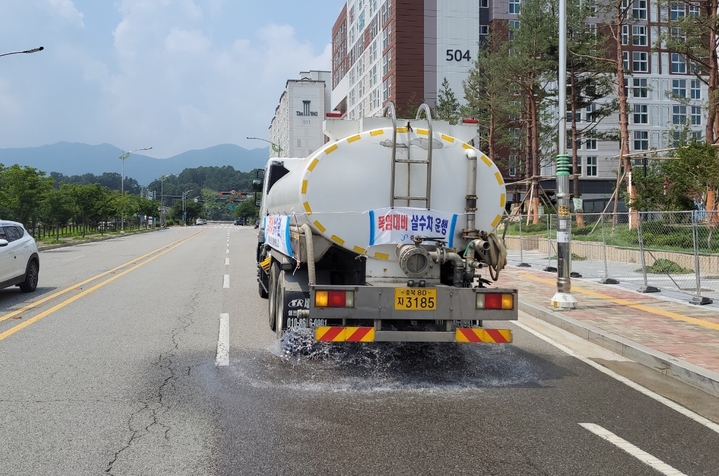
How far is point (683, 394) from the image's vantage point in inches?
252

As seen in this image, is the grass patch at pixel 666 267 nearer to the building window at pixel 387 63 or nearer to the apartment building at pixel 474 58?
the apartment building at pixel 474 58

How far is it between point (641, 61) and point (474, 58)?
16100 millimetres

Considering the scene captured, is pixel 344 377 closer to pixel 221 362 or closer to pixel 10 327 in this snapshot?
pixel 221 362

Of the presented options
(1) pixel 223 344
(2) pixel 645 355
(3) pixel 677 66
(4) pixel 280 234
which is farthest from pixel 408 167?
(3) pixel 677 66

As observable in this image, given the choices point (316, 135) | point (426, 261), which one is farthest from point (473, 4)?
point (426, 261)

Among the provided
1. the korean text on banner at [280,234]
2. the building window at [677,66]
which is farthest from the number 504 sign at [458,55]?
the korean text on banner at [280,234]

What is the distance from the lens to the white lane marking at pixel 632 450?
4.32 metres

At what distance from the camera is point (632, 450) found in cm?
470

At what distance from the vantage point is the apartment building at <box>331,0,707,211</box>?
2227 inches

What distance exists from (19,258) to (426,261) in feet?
32.7

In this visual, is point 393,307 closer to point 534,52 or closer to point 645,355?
point 645,355

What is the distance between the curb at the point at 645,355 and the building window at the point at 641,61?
56.7 m

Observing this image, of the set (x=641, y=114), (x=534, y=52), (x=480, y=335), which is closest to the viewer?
(x=480, y=335)

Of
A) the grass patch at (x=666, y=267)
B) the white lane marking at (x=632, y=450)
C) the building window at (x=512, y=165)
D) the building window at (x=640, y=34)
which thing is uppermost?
the building window at (x=640, y=34)
